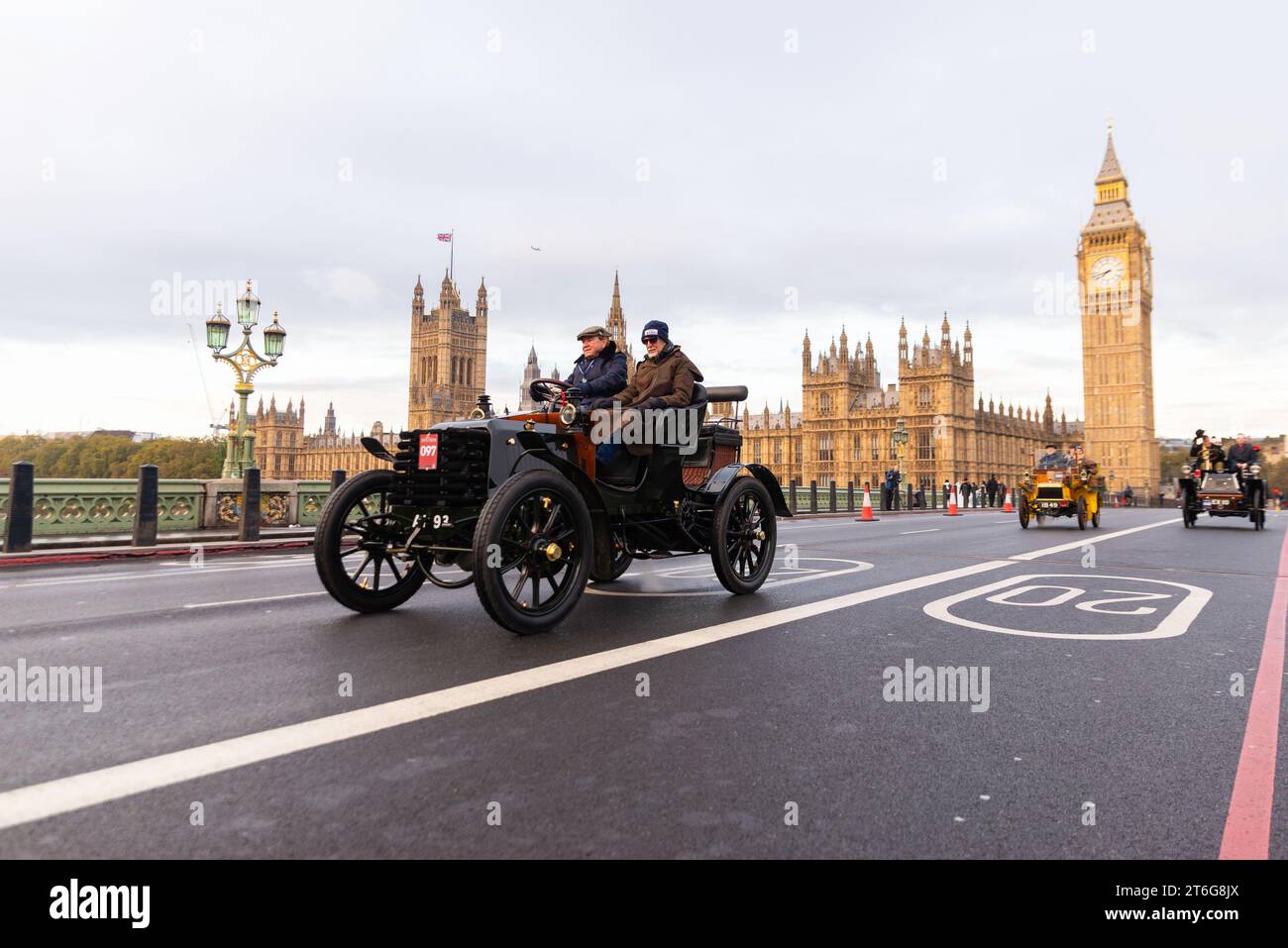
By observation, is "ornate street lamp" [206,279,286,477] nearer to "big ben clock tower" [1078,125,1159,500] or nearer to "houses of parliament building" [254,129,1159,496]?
"houses of parliament building" [254,129,1159,496]

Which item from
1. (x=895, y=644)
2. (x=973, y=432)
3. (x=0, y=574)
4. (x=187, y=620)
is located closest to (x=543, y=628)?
(x=895, y=644)

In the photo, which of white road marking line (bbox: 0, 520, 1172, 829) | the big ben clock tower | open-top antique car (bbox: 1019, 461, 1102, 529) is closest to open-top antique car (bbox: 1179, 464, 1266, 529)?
open-top antique car (bbox: 1019, 461, 1102, 529)

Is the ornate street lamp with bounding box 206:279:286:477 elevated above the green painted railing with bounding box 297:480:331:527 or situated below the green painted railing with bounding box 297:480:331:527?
above

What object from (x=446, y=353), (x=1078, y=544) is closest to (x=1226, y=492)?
(x=1078, y=544)

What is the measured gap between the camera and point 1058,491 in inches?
663

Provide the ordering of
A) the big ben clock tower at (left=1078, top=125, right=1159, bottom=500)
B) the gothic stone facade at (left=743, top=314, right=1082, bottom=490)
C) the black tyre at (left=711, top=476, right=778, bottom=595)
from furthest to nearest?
the big ben clock tower at (left=1078, top=125, right=1159, bottom=500)
the gothic stone facade at (left=743, top=314, right=1082, bottom=490)
the black tyre at (left=711, top=476, right=778, bottom=595)

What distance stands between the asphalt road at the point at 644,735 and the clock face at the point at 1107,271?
4248 inches

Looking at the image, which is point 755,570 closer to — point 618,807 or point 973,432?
point 618,807

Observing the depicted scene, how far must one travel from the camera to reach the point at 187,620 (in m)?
4.78

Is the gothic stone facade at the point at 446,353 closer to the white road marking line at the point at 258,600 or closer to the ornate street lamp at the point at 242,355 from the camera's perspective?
the ornate street lamp at the point at 242,355

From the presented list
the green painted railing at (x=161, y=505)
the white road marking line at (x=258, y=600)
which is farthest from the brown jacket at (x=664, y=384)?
the green painted railing at (x=161, y=505)

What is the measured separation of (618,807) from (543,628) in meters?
2.24

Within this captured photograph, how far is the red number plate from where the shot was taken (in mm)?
4555

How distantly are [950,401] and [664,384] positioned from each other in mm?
78740
